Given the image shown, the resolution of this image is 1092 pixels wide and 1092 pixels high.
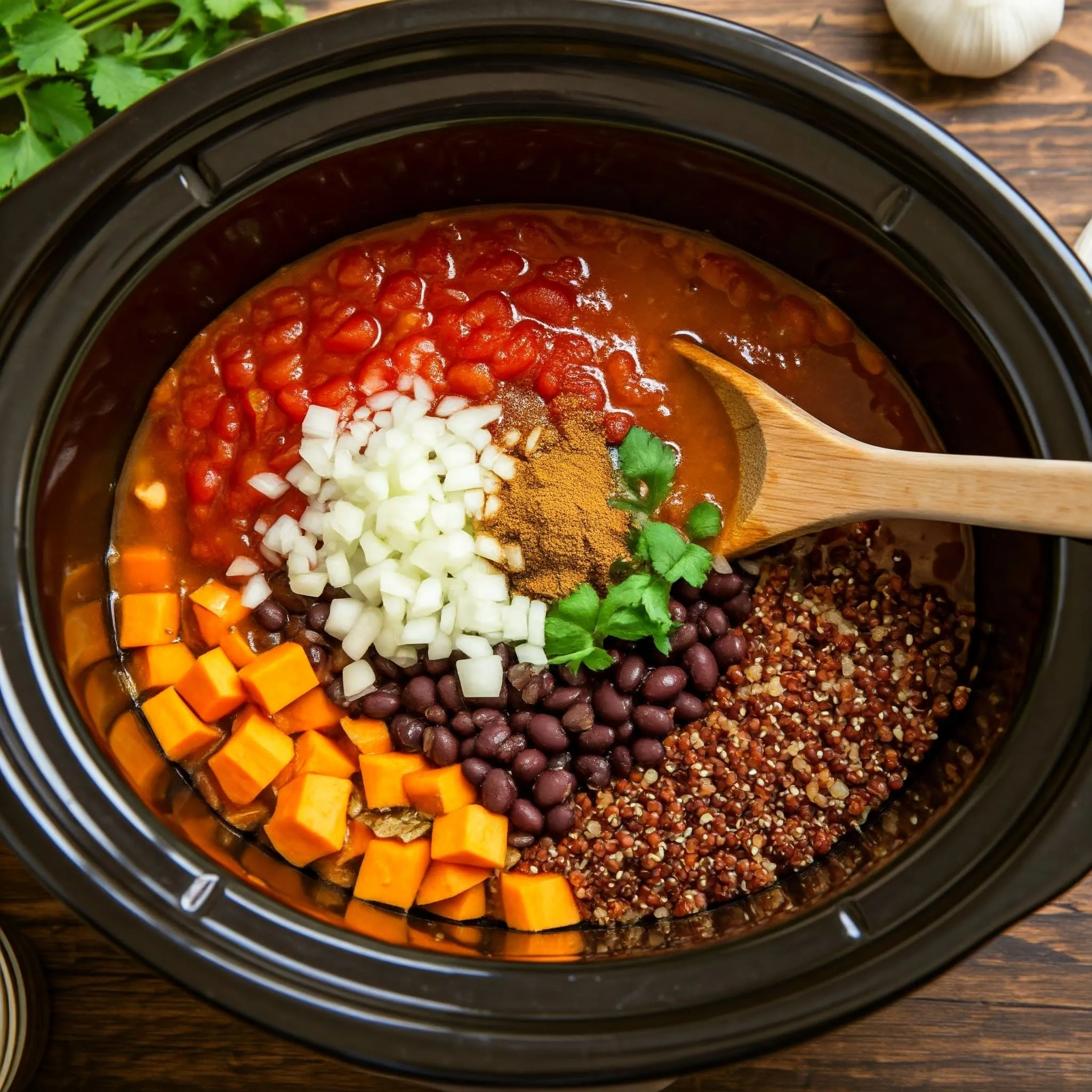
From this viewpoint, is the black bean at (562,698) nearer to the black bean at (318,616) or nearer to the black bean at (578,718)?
the black bean at (578,718)

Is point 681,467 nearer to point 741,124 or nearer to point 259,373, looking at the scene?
point 741,124

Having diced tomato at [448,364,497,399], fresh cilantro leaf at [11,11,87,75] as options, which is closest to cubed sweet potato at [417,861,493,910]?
diced tomato at [448,364,497,399]

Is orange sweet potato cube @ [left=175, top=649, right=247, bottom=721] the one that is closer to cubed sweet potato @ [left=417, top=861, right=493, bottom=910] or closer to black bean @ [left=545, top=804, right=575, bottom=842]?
cubed sweet potato @ [left=417, top=861, right=493, bottom=910]

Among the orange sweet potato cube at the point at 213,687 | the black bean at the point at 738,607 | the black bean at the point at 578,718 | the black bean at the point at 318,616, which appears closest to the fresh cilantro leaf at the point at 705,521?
the black bean at the point at 738,607

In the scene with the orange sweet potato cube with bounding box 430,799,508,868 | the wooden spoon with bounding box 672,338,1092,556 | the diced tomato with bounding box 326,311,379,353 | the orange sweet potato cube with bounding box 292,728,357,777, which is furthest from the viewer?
the diced tomato with bounding box 326,311,379,353

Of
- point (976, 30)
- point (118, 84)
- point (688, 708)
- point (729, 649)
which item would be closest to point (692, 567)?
point (729, 649)
